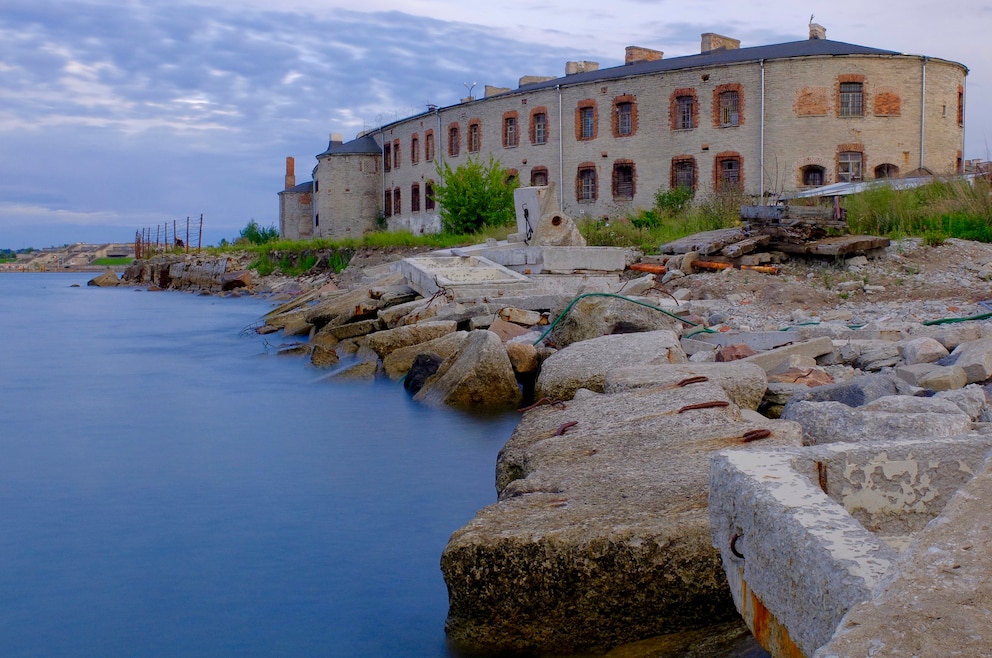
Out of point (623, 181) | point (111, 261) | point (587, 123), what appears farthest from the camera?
point (111, 261)

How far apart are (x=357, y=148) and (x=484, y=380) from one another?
4536 cm

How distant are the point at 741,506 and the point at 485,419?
23.9ft

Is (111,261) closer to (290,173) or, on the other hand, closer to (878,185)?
(290,173)

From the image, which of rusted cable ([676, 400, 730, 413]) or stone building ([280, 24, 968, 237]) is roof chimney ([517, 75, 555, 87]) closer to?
stone building ([280, 24, 968, 237])

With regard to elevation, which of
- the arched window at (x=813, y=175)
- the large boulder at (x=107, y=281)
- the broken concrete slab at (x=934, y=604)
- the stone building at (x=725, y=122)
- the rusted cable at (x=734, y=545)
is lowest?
the rusted cable at (x=734, y=545)

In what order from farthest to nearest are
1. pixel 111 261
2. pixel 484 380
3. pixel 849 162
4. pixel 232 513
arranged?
pixel 111 261 < pixel 849 162 < pixel 484 380 < pixel 232 513

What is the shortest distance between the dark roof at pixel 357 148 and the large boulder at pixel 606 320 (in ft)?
143

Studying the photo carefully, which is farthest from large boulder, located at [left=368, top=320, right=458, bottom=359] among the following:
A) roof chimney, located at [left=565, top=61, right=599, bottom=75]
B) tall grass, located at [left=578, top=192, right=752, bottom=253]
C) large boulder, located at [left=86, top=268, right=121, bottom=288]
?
large boulder, located at [left=86, top=268, right=121, bottom=288]

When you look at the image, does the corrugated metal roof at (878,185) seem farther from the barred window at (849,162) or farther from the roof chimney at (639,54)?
the roof chimney at (639,54)

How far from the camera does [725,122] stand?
3594 centimetres

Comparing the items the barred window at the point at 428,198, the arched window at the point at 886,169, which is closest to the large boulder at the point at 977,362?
the arched window at the point at 886,169

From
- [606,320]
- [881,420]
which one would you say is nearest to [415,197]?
[606,320]

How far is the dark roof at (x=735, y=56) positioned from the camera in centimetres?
3500

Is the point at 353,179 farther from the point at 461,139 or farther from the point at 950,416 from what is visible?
the point at 950,416
